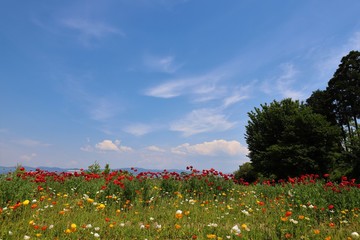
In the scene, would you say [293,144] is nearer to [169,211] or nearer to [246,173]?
[246,173]

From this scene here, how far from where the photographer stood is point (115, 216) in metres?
6.65

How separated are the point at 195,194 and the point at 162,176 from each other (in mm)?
1362

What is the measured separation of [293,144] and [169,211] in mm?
21460

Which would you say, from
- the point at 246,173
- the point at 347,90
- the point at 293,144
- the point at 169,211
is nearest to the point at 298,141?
the point at 293,144

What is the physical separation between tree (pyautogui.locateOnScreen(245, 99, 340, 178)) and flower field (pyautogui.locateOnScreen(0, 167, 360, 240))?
632 inches

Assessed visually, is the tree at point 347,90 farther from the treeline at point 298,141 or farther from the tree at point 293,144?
the tree at point 293,144

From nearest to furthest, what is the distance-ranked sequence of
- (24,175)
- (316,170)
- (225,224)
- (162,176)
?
(225,224), (24,175), (162,176), (316,170)

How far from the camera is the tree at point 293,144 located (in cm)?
2527

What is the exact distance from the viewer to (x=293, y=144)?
25688 millimetres

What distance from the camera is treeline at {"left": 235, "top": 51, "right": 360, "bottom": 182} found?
24.9 m

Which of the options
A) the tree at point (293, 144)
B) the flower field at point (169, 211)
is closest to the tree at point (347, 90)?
the tree at point (293, 144)

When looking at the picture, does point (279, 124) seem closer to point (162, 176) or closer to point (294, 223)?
point (162, 176)

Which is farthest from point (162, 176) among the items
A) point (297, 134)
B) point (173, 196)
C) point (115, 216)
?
point (297, 134)

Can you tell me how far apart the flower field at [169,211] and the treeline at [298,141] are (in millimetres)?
15359
